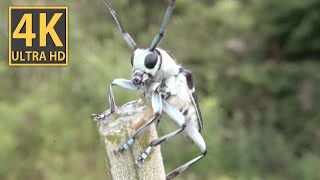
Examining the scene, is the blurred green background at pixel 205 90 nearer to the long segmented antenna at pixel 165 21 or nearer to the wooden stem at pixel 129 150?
the long segmented antenna at pixel 165 21

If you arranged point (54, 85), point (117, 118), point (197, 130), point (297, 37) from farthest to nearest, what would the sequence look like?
point (297, 37) → point (54, 85) → point (197, 130) → point (117, 118)

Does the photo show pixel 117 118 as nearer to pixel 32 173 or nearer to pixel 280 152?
pixel 32 173

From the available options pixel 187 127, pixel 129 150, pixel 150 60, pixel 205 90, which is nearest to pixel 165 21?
pixel 150 60

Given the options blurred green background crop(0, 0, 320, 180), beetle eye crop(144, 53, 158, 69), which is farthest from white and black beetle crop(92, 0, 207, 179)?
blurred green background crop(0, 0, 320, 180)

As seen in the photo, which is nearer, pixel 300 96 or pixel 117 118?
pixel 117 118

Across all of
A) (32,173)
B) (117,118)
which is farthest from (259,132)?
(117,118)

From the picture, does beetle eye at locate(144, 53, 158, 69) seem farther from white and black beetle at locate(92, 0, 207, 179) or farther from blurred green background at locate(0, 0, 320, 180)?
blurred green background at locate(0, 0, 320, 180)

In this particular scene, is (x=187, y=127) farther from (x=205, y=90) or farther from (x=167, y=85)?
(x=205, y=90)
